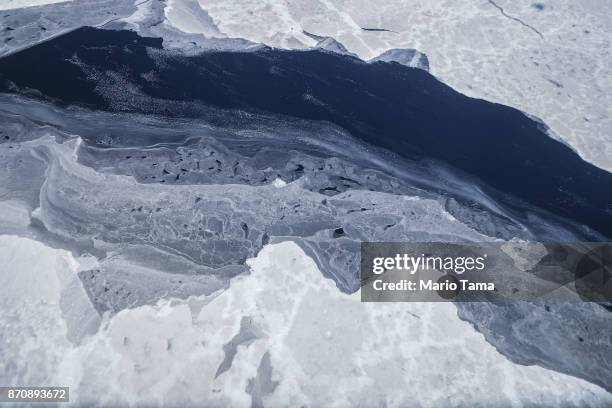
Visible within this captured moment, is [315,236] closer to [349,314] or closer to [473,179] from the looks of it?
[349,314]

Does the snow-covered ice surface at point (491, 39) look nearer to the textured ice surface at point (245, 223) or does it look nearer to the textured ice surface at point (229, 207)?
the textured ice surface at point (245, 223)

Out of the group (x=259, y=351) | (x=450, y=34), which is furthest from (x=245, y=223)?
(x=450, y=34)

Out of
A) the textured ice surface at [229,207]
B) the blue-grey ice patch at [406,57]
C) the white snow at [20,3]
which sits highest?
the blue-grey ice patch at [406,57]

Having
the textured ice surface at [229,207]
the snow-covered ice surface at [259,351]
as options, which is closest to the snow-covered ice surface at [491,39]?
the textured ice surface at [229,207]

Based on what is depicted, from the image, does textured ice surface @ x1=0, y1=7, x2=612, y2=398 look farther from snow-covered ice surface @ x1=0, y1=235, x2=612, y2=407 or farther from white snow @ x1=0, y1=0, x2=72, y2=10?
white snow @ x1=0, y1=0, x2=72, y2=10

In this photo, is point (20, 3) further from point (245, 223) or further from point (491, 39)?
point (491, 39)

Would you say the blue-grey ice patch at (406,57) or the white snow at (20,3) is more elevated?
the blue-grey ice patch at (406,57)

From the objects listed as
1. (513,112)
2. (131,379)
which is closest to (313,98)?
(513,112)
